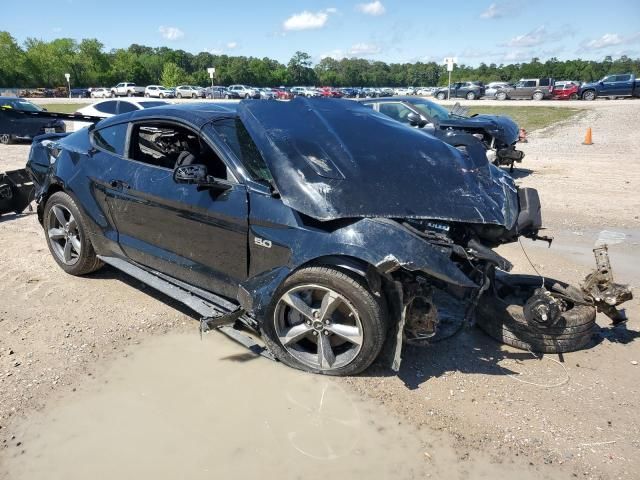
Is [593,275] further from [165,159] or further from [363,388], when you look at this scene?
[165,159]

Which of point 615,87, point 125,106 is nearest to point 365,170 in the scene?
point 125,106

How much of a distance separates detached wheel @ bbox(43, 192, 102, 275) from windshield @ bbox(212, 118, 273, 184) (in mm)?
1838

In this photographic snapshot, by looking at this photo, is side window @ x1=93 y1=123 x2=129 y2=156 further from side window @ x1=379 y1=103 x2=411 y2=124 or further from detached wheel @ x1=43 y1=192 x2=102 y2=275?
side window @ x1=379 y1=103 x2=411 y2=124

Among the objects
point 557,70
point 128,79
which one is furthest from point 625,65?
point 128,79

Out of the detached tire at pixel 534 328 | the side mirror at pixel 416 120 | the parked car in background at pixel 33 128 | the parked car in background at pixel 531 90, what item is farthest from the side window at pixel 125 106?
the parked car in background at pixel 531 90

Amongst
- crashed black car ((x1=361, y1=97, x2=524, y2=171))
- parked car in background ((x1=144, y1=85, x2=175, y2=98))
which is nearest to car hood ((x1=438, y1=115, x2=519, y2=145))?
crashed black car ((x1=361, y1=97, x2=524, y2=171))

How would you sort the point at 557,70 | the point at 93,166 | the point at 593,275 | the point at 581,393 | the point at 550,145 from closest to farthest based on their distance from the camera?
1. the point at 581,393
2. the point at 593,275
3. the point at 93,166
4. the point at 550,145
5. the point at 557,70

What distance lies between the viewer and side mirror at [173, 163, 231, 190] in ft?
11.9

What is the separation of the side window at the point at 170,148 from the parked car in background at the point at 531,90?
144 feet

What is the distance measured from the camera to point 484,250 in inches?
135

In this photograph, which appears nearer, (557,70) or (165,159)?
(165,159)

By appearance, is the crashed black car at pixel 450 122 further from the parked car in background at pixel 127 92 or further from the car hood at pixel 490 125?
the parked car in background at pixel 127 92

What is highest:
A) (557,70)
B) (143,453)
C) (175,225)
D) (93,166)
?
(557,70)

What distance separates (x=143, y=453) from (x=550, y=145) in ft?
59.0
